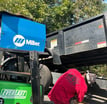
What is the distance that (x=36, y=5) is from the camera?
33.0ft

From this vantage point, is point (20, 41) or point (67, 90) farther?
point (67, 90)

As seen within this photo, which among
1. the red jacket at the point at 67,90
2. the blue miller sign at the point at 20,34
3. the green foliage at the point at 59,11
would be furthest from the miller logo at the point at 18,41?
the green foliage at the point at 59,11

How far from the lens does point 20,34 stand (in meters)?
2.97

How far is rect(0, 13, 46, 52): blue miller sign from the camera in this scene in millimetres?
2836

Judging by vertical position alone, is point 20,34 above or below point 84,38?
below

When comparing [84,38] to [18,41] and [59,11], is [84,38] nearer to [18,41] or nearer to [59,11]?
[18,41]

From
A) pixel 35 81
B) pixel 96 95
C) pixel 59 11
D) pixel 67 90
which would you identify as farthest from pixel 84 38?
pixel 59 11

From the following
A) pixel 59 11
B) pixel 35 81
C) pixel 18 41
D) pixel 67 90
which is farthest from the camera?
pixel 59 11

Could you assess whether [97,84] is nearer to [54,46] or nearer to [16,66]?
[54,46]

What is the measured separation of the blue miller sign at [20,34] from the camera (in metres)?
2.84

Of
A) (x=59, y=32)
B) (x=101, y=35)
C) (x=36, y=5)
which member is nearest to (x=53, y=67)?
(x=59, y=32)

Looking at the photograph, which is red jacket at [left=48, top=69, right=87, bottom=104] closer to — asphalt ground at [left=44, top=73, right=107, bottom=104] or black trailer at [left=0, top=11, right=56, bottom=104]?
black trailer at [left=0, top=11, right=56, bottom=104]

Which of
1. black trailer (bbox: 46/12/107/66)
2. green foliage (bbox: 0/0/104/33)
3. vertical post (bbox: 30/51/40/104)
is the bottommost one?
vertical post (bbox: 30/51/40/104)

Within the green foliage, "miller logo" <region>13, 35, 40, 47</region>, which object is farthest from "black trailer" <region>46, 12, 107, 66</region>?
the green foliage
